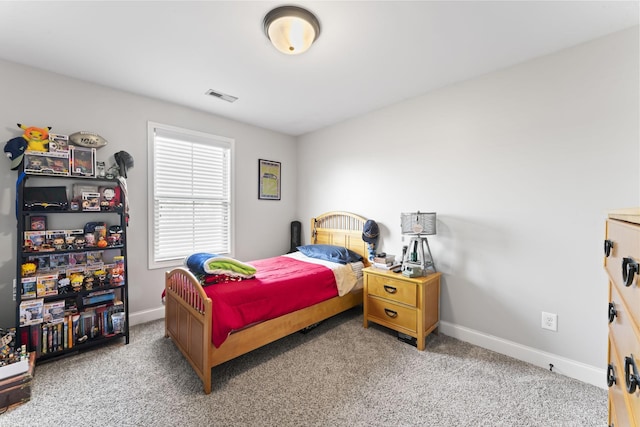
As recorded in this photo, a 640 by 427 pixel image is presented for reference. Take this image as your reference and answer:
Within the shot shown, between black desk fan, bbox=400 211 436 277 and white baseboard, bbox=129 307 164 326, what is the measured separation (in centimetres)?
277

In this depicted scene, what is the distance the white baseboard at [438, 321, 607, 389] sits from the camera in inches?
76.5

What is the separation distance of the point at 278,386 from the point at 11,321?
7.89 ft

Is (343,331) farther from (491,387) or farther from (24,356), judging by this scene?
(24,356)

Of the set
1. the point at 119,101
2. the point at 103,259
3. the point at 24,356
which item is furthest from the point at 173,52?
the point at 24,356

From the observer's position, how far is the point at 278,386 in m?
1.91

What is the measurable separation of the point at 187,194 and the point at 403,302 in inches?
109

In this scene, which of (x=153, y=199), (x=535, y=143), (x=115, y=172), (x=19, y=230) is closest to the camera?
(x=19, y=230)

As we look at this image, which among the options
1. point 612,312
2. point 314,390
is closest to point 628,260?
point 612,312

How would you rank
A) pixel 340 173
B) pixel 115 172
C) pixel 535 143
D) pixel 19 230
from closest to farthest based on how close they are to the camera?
pixel 19 230
pixel 535 143
pixel 115 172
pixel 340 173

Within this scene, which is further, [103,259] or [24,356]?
[103,259]

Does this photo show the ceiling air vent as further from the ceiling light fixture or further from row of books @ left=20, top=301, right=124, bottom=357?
row of books @ left=20, top=301, right=124, bottom=357

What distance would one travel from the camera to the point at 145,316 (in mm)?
2965

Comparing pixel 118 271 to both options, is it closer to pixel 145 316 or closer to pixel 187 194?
pixel 145 316

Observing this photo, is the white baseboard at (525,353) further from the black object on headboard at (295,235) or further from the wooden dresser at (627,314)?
the black object on headboard at (295,235)
